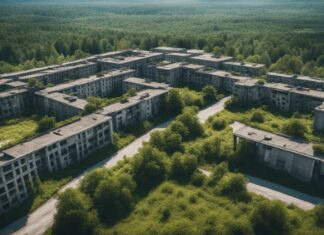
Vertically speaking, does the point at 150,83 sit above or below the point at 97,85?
above

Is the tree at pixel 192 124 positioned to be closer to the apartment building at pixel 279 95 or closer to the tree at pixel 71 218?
the apartment building at pixel 279 95

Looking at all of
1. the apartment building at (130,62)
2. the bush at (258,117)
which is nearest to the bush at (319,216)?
the bush at (258,117)

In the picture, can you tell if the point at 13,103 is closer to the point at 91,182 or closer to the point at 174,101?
the point at 174,101

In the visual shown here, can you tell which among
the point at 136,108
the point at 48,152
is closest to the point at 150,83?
the point at 136,108

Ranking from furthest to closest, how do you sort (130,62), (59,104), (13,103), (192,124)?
1. (130,62)
2. (13,103)
3. (59,104)
4. (192,124)

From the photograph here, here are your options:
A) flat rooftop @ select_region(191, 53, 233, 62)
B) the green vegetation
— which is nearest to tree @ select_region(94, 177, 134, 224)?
the green vegetation

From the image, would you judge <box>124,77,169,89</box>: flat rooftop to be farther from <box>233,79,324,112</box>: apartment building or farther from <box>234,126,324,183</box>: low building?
<box>234,126,324,183</box>: low building
